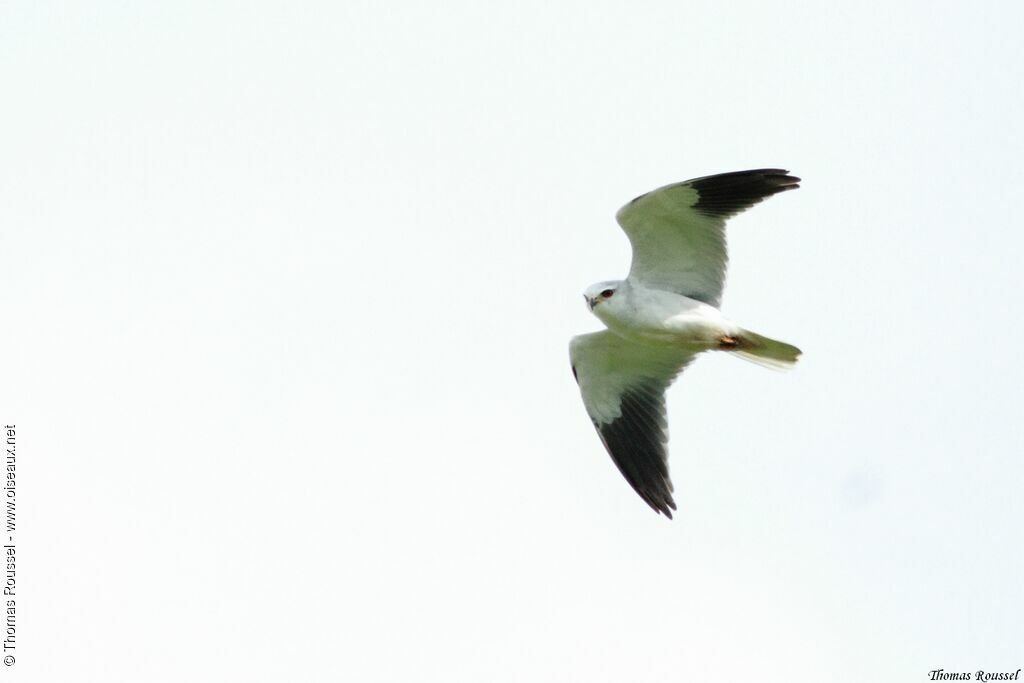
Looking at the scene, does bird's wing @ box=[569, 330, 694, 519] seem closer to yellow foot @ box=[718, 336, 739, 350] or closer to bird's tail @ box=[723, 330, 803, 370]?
yellow foot @ box=[718, 336, 739, 350]

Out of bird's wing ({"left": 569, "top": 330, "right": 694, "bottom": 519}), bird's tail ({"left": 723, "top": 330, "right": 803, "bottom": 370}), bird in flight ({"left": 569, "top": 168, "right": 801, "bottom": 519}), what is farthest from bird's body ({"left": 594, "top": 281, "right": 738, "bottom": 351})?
bird's wing ({"left": 569, "top": 330, "right": 694, "bottom": 519})

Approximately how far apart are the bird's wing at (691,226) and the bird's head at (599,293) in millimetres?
283

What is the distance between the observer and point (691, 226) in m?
12.7

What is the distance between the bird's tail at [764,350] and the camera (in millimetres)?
12781

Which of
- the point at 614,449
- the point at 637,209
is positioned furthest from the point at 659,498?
the point at 637,209

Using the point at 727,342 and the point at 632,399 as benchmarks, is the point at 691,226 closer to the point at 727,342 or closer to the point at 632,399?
the point at 727,342

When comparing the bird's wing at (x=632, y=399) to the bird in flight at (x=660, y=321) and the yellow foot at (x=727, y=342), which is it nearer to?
the bird in flight at (x=660, y=321)

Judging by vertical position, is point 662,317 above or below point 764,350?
above

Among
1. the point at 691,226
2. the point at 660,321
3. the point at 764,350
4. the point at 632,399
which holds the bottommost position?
the point at 632,399

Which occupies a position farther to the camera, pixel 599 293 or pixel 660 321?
pixel 599 293

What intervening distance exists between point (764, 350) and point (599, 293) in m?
1.46

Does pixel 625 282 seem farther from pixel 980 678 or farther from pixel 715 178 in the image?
pixel 980 678

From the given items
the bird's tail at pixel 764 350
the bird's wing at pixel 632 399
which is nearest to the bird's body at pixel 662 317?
the bird's tail at pixel 764 350

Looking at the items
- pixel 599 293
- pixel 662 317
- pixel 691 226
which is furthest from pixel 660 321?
pixel 691 226
